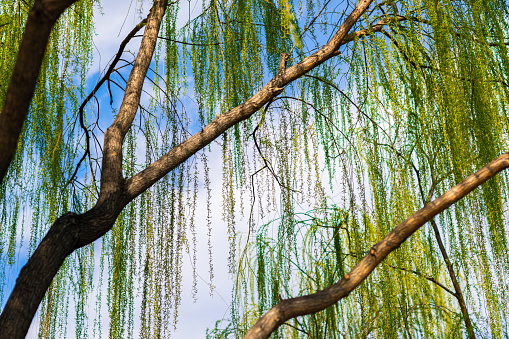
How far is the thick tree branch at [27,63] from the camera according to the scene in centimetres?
161

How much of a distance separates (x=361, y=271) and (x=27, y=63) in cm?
131

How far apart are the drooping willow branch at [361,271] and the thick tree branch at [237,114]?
2.83 ft

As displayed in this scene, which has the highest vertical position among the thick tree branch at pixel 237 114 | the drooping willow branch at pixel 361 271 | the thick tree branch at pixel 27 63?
the thick tree branch at pixel 237 114

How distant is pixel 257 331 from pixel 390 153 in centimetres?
114

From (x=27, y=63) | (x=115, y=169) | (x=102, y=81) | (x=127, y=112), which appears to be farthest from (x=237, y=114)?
(x=27, y=63)

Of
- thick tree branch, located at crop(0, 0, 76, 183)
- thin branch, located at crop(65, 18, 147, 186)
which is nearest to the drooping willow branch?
thick tree branch, located at crop(0, 0, 76, 183)

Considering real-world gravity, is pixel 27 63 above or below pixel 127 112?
below

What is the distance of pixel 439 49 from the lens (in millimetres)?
2340

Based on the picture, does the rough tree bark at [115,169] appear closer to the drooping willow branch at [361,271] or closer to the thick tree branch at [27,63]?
the thick tree branch at [27,63]

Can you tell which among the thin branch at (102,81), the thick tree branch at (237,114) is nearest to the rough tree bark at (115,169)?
the thick tree branch at (237,114)

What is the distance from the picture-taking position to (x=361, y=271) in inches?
82.4

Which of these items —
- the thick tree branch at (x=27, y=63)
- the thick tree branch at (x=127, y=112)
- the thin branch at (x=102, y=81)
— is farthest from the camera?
the thin branch at (x=102, y=81)

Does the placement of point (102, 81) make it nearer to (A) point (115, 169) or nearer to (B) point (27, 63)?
(A) point (115, 169)

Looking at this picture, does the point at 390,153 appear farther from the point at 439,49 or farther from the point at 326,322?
the point at 326,322
